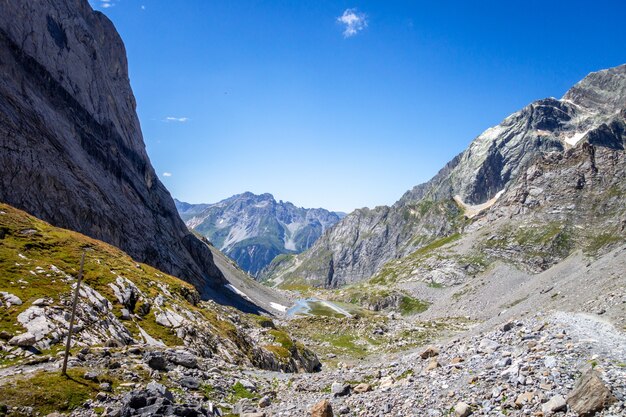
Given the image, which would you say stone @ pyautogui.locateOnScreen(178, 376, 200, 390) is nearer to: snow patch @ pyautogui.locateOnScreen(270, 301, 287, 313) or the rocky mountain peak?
the rocky mountain peak

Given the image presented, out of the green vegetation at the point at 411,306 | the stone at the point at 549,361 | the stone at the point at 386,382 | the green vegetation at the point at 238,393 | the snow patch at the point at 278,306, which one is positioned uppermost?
the stone at the point at 549,361

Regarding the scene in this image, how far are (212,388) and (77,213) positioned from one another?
80.4 m

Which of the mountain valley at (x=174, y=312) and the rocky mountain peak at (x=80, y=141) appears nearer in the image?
the mountain valley at (x=174, y=312)

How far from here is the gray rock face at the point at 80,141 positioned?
8900 centimetres

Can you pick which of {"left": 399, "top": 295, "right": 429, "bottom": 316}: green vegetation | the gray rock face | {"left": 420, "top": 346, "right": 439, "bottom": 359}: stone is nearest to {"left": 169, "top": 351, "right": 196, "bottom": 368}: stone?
{"left": 420, "top": 346, "right": 439, "bottom": 359}: stone

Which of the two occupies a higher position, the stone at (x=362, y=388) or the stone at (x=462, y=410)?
the stone at (x=462, y=410)

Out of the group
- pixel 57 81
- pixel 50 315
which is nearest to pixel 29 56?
pixel 57 81

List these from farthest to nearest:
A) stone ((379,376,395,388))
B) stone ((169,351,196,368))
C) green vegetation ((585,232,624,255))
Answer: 1. green vegetation ((585,232,624,255))
2. stone ((169,351,196,368))
3. stone ((379,376,395,388))

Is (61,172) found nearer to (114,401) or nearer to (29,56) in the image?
(29,56)

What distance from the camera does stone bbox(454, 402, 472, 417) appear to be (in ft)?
64.6

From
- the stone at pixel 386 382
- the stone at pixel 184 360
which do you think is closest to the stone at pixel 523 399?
the stone at pixel 386 382

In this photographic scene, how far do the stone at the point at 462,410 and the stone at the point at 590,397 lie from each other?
444cm

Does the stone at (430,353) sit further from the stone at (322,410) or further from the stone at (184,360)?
the stone at (184,360)

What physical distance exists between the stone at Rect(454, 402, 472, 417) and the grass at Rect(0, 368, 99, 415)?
21.3m
